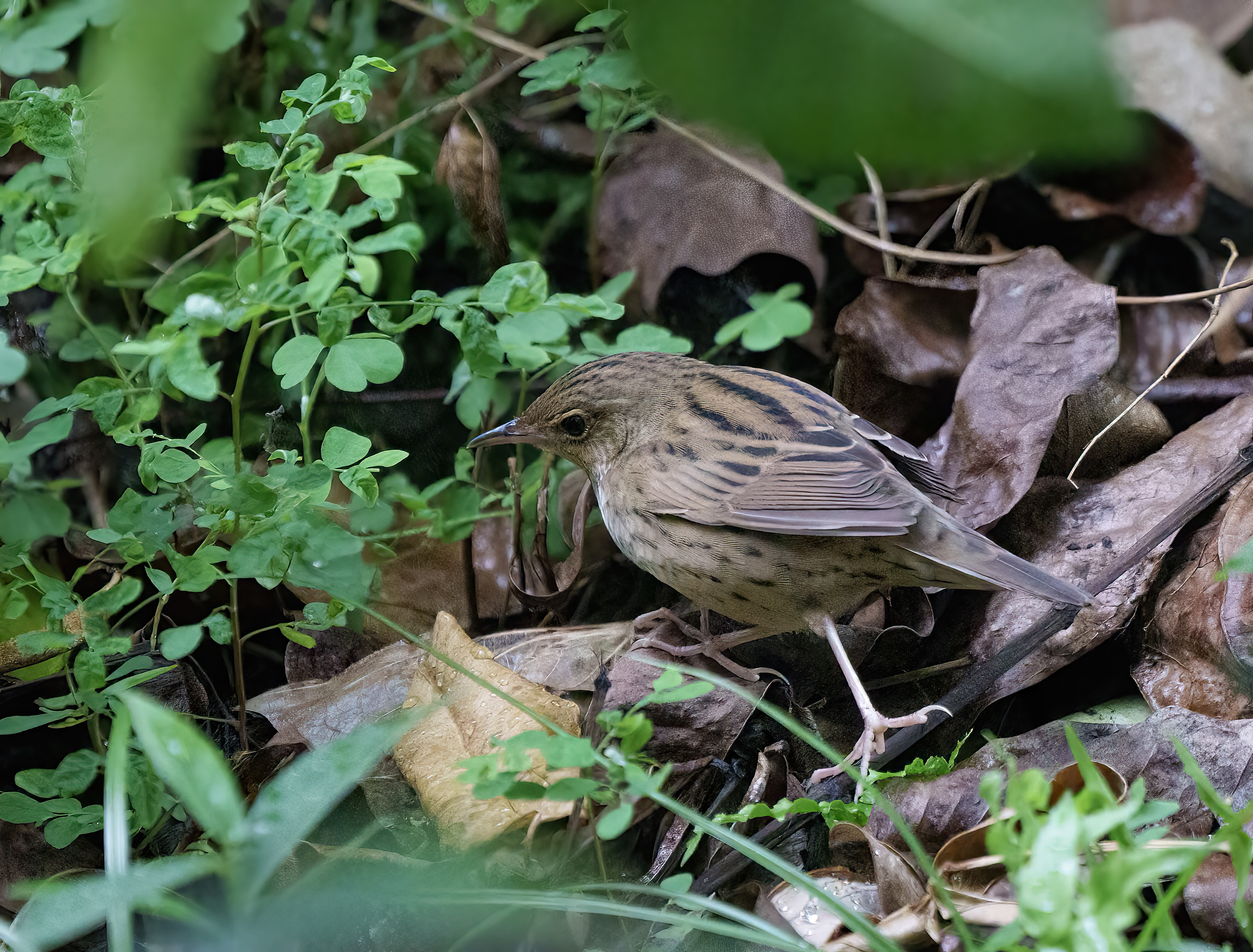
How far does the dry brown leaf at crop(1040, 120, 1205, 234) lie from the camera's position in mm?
4266

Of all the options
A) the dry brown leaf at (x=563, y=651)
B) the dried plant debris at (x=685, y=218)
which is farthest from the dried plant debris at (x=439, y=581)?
the dried plant debris at (x=685, y=218)

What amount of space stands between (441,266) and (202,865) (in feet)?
11.7

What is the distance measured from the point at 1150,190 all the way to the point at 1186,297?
0.76 m

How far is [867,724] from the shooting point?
296 centimetres

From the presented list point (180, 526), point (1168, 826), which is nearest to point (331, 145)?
point (180, 526)

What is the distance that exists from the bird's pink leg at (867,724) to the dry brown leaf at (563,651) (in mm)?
738

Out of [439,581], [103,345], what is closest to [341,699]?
[439,581]

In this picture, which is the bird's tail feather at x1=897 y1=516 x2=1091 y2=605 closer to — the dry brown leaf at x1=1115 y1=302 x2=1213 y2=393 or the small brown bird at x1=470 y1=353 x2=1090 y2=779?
the small brown bird at x1=470 y1=353 x2=1090 y2=779

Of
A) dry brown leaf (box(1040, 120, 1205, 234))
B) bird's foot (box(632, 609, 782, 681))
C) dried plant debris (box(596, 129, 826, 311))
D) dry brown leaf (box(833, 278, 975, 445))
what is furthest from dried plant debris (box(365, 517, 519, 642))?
dry brown leaf (box(1040, 120, 1205, 234))

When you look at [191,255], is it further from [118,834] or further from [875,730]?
[875,730]

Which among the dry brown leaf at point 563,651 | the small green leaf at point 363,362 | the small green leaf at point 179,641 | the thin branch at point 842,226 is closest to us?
the small green leaf at point 179,641

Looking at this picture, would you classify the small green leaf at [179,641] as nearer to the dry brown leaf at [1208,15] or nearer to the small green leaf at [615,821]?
the small green leaf at [615,821]

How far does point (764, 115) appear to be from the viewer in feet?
2.28

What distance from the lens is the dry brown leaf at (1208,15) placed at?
4.96 meters
